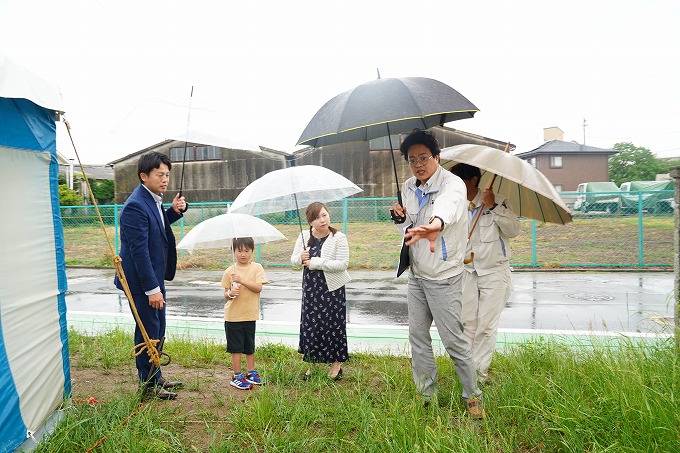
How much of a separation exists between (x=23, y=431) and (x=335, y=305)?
8.37 ft

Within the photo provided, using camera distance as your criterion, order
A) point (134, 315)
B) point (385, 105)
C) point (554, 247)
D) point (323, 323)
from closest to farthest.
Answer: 1. point (385, 105)
2. point (134, 315)
3. point (323, 323)
4. point (554, 247)

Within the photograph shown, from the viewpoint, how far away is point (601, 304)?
8.79 m

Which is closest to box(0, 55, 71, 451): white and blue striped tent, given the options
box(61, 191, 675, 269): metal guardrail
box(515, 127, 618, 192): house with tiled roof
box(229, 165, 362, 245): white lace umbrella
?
box(229, 165, 362, 245): white lace umbrella

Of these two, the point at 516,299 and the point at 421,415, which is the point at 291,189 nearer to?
the point at 421,415

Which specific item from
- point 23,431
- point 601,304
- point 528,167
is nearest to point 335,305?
point 528,167

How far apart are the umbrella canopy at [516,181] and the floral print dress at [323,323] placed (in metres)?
1.56

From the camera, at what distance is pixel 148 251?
406 centimetres

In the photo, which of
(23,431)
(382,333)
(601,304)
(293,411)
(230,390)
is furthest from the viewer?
(601,304)

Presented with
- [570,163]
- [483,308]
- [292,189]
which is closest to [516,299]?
[483,308]

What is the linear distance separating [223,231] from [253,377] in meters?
1.38

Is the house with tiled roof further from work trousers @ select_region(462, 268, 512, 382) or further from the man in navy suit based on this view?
the man in navy suit

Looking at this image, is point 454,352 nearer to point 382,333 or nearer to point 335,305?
point 335,305

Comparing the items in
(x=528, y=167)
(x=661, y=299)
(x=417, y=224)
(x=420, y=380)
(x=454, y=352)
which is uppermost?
(x=528, y=167)

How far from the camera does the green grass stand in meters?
2.92
